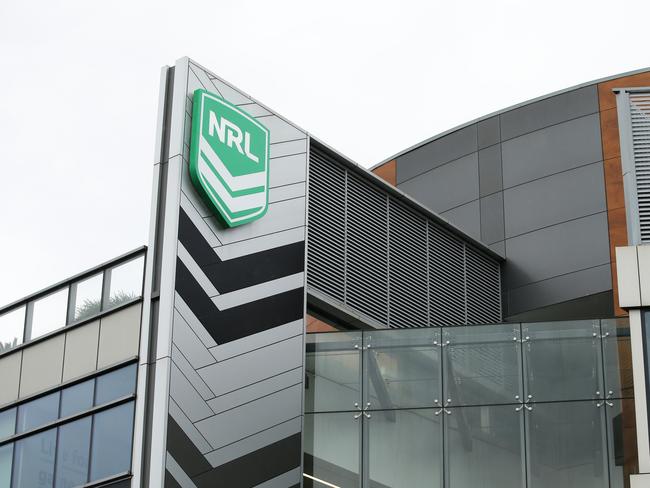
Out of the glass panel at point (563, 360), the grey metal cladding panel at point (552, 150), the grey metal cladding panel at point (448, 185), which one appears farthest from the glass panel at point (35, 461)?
the grey metal cladding panel at point (552, 150)

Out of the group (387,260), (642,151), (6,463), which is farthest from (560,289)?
(6,463)

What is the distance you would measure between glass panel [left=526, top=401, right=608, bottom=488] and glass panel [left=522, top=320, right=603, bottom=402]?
0.27 m

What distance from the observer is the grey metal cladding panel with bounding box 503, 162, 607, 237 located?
34188 millimetres

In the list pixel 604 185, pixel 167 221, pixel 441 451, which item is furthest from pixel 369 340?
pixel 604 185

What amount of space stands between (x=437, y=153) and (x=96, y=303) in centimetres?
1262

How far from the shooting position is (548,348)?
26.4 meters

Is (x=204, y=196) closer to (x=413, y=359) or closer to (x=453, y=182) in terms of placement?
(x=413, y=359)

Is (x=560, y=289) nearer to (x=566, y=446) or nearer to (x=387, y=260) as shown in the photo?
(x=387, y=260)

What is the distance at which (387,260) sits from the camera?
103 ft

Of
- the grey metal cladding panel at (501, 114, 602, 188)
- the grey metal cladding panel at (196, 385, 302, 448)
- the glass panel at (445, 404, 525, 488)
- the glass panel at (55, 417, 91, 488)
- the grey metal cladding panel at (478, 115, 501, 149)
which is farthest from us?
the grey metal cladding panel at (478, 115, 501, 149)

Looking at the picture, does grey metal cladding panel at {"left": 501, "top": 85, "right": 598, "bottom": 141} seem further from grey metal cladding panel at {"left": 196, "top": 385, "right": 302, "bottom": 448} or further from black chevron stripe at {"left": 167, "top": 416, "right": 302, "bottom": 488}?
black chevron stripe at {"left": 167, "top": 416, "right": 302, "bottom": 488}

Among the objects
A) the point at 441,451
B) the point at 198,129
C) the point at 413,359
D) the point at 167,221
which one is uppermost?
the point at 198,129

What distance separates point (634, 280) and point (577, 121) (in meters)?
12.2

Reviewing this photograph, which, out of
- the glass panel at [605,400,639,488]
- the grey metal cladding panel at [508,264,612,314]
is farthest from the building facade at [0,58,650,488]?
the grey metal cladding panel at [508,264,612,314]
